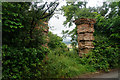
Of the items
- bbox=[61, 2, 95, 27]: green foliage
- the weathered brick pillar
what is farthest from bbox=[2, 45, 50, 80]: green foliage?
bbox=[61, 2, 95, 27]: green foliage

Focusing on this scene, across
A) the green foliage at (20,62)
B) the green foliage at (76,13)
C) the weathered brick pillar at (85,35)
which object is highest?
the green foliage at (76,13)

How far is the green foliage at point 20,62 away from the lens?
A: 8.40 feet

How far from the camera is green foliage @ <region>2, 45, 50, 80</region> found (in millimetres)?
2561

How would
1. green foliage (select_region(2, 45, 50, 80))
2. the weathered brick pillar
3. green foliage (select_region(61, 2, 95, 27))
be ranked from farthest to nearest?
green foliage (select_region(61, 2, 95, 27)), the weathered brick pillar, green foliage (select_region(2, 45, 50, 80))

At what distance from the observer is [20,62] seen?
9.02 ft

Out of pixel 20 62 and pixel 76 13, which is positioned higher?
pixel 76 13

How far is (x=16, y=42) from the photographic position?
9.31ft

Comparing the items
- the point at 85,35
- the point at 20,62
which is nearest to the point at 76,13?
the point at 85,35

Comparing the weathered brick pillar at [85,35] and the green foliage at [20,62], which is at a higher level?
the weathered brick pillar at [85,35]

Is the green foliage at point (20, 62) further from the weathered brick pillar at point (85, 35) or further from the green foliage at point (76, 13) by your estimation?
the green foliage at point (76, 13)

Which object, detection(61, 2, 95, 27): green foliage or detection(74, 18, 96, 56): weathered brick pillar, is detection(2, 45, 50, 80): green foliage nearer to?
detection(74, 18, 96, 56): weathered brick pillar

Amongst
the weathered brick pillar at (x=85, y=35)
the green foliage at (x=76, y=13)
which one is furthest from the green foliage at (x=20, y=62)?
the green foliage at (x=76, y=13)

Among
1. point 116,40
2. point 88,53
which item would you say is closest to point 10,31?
point 88,53

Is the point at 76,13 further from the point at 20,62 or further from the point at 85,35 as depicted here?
the point at 20,62
